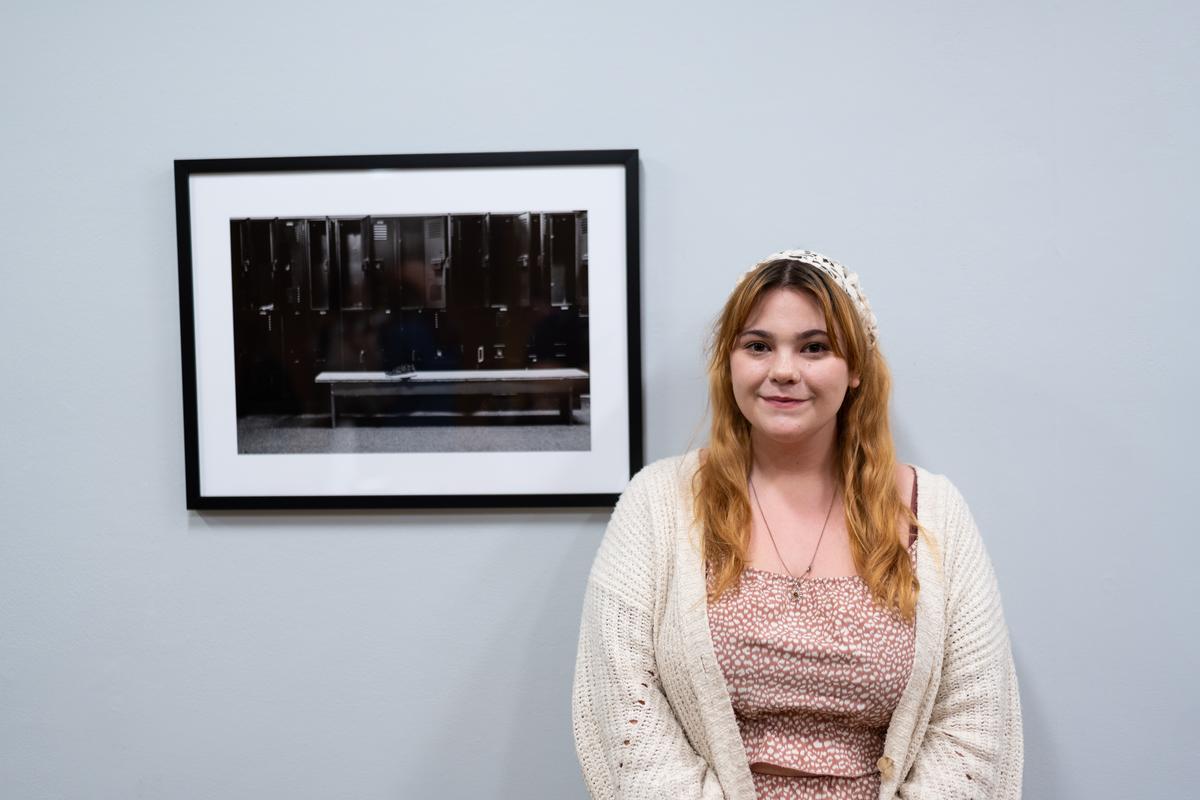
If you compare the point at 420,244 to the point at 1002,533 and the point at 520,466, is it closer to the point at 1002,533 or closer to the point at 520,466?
the point at 520,466

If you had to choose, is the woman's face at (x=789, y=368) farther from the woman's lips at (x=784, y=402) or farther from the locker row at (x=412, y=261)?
the locker row at (x=412, y=261)

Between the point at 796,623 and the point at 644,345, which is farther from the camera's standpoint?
the point at 644,345

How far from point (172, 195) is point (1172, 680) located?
187 cm

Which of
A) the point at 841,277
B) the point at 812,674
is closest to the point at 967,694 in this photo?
the point at 812,674

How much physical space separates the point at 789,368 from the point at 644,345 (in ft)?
1.11

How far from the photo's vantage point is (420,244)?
1.43m

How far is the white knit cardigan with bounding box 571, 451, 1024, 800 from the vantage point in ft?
3.75

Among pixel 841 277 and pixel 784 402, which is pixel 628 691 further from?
pixel 841 277

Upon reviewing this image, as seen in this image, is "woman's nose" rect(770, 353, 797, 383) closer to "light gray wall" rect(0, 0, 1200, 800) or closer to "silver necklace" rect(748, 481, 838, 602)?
"silver necklace" rect(748, 481, 838, 602)

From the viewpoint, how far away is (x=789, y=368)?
1154 millimetres

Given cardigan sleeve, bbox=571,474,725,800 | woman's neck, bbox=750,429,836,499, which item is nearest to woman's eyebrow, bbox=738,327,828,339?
woman's neck, bbox=750,429,836,499

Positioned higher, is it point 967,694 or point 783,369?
point 783,369

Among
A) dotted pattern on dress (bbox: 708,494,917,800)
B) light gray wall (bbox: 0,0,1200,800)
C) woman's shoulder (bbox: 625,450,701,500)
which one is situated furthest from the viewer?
light gray wall (bbox: 0,0,1200,800)

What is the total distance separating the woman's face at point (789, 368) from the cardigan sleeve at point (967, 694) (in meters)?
0.26
